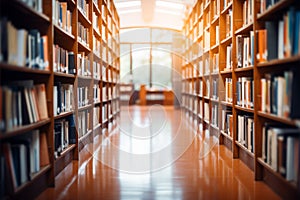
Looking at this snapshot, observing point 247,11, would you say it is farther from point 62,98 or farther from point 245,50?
point 62,98

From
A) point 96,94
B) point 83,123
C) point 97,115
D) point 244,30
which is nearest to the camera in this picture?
point 244,30

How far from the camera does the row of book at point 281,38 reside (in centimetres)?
208

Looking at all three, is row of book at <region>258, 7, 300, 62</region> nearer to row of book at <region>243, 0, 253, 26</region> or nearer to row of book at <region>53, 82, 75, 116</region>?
row of book at <region>243, 0, 253, 26</region>

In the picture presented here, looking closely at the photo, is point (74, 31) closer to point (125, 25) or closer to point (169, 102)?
point (125, 25)

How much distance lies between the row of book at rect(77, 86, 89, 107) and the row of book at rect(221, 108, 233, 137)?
1.75m

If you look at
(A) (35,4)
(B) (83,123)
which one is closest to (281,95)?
(A) (35,4)

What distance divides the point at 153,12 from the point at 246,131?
832 cm

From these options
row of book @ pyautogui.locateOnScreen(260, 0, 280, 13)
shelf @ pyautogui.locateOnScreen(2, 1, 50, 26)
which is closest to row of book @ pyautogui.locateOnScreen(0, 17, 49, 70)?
shelf @ pyautogui.locateOnScreen(2, 1, 50, 26)

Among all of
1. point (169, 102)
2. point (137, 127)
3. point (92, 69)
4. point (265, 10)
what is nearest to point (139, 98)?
point (169, 102)

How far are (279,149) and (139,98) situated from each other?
1131 centimetres

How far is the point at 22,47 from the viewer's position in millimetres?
2146

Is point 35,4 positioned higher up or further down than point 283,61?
higher up

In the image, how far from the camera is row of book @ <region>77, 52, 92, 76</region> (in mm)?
4002

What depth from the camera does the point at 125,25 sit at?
12.4 metres
